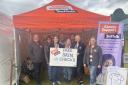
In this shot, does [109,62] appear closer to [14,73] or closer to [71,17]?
[71,17]

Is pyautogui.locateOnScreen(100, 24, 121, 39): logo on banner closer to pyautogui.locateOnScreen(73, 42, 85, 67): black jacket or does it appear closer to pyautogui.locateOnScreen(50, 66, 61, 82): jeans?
pyautogui.locateOnScreen(73, 42, 85, 67): black jacket

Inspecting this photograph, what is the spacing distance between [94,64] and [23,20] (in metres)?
1.56

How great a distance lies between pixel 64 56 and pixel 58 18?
28.3 inches

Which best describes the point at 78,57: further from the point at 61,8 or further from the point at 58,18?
the point at 61,8

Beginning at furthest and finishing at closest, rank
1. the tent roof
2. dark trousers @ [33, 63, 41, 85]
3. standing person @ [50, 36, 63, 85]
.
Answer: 1. dark trousers @ [33, 63, 41, 85]
2. standing person @ [50, 36, 63, 85]
3. the tent roof

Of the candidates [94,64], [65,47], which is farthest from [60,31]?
[94,64]

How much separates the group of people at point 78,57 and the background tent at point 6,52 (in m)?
0.46

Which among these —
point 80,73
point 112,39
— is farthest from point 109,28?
point 80,73

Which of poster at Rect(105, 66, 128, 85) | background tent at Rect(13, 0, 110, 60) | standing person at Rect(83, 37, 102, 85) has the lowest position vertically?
poster at Rect(105, 66, 128, 85)

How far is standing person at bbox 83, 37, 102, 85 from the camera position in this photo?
8.79 meters

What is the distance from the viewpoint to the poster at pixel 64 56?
8.80 m

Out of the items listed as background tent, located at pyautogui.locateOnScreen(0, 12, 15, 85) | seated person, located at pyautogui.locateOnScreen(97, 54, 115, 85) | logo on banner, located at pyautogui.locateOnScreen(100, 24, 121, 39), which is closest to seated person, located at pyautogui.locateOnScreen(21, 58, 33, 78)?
background tent, located at pyautogui.locateOnScreen(0, 12, 15, 85)

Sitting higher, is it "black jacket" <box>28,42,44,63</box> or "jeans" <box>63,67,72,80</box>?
"black jacket" <box>28,42,44,63</box>

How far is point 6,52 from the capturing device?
9211 millimetres
